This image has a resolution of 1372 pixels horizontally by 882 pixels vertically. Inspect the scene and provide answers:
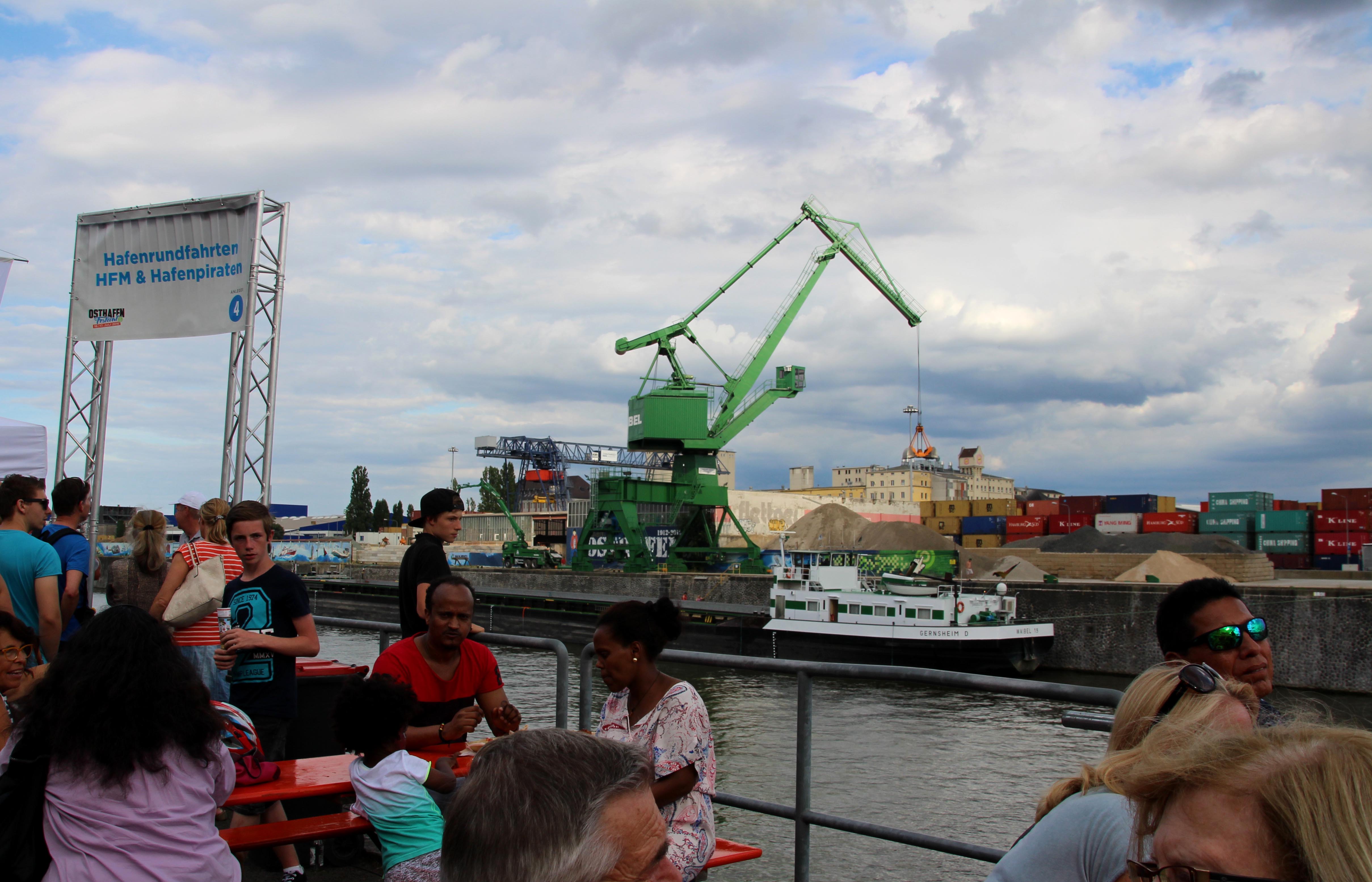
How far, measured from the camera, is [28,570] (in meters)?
4.63

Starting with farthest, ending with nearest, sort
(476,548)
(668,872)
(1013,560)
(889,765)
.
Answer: (476,548) → (1013,560) → (889,765) → (668,872)

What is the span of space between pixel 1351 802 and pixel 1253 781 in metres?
0.10

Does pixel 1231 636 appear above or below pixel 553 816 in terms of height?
above

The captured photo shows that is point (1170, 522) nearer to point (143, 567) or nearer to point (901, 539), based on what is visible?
point (901, 539)

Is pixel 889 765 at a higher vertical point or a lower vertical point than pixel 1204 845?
lower

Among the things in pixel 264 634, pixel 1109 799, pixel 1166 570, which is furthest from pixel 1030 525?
pixel 1109 799

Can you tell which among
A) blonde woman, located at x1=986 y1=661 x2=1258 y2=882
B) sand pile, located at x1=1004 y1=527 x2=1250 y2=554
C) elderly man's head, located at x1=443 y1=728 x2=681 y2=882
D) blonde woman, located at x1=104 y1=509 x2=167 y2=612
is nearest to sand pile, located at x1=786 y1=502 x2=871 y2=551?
sand pile, located at x1=1004 y1=527 x2=1250 y2=554

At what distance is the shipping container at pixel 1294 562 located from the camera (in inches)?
1955

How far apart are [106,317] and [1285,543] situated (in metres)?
55.9

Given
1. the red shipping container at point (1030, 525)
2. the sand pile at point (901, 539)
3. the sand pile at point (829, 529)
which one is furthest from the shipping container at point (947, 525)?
the sand pile at point (901, 539)

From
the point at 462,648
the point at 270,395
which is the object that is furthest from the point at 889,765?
the point at 462,648

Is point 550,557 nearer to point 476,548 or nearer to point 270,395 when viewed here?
point 476,548

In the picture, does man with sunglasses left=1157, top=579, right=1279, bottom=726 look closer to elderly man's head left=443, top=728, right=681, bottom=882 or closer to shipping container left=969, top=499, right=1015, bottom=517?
elderly man's head left=443, top=728, right=681, bottom=882

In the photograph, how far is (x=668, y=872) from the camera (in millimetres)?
1512
